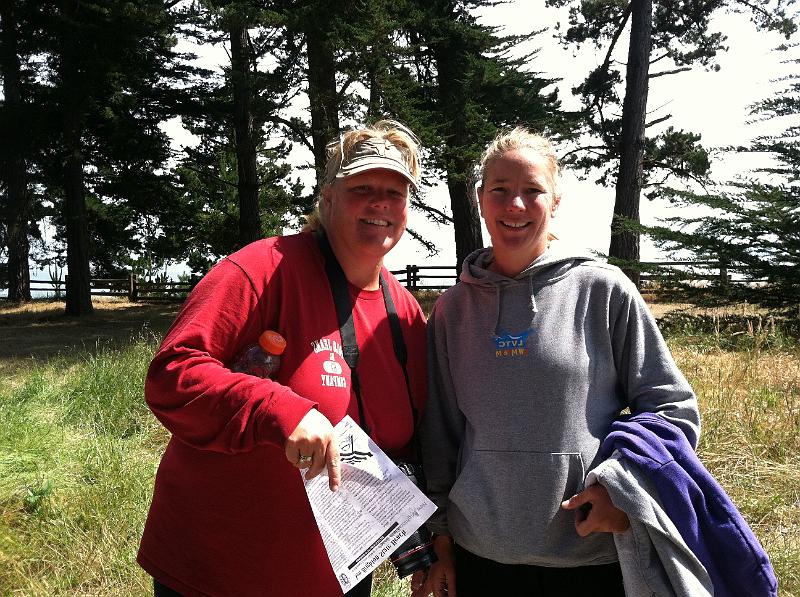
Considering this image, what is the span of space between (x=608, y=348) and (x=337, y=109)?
1267 cm

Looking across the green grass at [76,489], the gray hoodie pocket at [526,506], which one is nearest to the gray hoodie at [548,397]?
the gray hoodie pocket at [526,506]

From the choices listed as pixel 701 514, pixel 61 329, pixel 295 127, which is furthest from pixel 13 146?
pixel 701 514

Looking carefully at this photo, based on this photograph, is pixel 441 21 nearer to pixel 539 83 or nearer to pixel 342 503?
pixel 539 83

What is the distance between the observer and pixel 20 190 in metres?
20.5

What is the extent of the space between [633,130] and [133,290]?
62.1 ft

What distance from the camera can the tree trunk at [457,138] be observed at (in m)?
14.5

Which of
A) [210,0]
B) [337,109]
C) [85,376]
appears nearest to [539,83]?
[337,109]

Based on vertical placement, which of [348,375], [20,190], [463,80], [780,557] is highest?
[463,80]

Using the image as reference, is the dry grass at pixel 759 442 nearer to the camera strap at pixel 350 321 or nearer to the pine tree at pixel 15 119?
the camera strap at pixel 350 321

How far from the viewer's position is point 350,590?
7.64 feet

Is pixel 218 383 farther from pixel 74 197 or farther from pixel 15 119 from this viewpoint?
pixel 74 197

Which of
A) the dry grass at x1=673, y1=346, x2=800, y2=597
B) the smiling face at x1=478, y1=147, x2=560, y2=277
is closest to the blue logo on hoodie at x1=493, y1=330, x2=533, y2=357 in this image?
the smiling face at x1=478, y1=147, x2=560, y2=277

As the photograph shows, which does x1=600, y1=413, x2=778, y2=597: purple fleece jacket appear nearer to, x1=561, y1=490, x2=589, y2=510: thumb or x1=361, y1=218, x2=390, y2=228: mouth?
x1=561, y1=490, x2=589, y2=510: thumb

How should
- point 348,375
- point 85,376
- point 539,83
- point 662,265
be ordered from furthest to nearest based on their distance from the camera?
1. point 539,83
2. point 662,265
3. point 85,376
4. point 348,375
